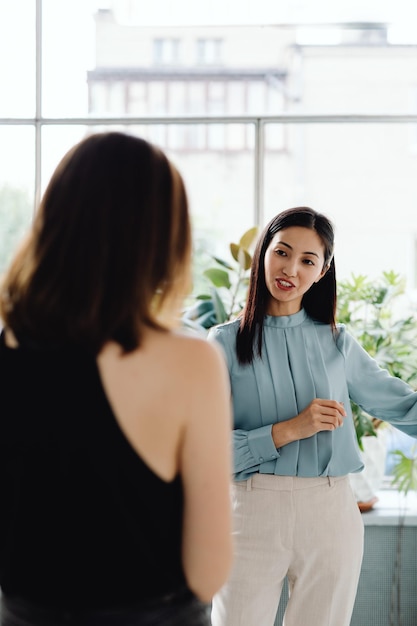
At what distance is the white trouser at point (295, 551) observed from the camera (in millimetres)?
1799

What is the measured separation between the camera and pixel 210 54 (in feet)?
11.3

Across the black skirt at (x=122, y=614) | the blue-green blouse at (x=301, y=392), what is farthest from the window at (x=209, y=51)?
the black skirt at (x=122, y=614)

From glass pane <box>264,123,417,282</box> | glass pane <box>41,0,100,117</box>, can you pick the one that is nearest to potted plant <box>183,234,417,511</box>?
glass pane <box>264,123,417,282</box>

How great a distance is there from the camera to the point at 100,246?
916 millimetres

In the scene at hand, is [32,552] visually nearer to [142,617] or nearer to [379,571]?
[142,617]

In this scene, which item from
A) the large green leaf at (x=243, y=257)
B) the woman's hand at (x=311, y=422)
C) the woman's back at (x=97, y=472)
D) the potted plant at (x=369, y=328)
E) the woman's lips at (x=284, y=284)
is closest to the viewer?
the woman's back at (x=97, y=472)

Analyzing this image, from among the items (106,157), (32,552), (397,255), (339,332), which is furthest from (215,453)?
(397,255)

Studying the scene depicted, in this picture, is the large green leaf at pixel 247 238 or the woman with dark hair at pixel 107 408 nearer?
the woman with dark hair at pixel 107 408

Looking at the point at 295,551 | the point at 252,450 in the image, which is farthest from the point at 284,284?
the point at 295,551

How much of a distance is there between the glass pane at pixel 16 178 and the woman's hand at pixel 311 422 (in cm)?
208

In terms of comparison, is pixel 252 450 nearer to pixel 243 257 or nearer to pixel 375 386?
pixel 375 386

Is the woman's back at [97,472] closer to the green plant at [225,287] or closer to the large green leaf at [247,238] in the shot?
the green plant at [225,287]

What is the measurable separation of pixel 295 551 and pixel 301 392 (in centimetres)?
37

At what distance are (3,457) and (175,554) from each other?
0.25 meters
